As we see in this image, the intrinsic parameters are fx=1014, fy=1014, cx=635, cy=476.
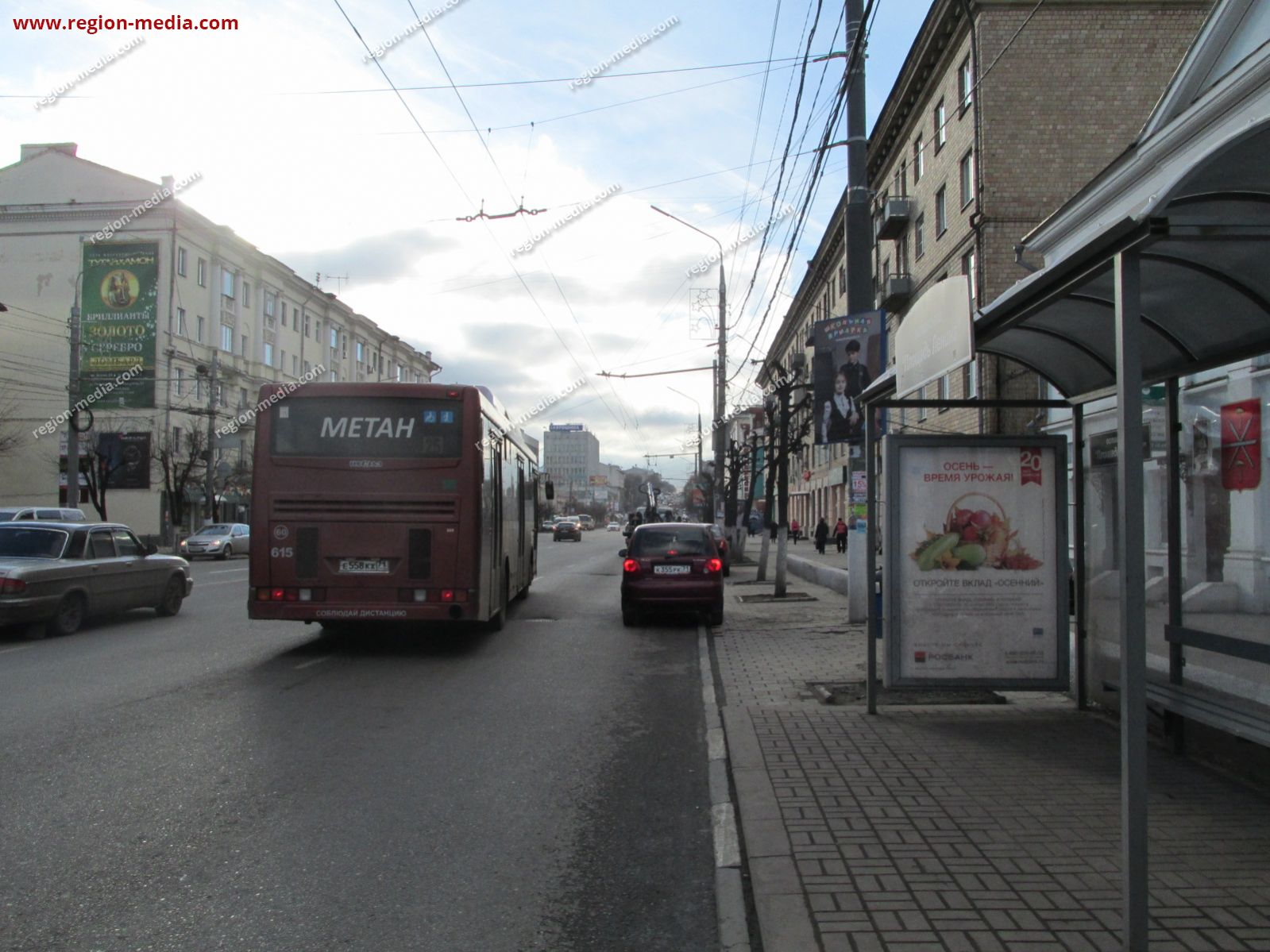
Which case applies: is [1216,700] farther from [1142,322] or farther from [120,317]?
[120,317]

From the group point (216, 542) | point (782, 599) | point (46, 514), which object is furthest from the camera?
point (216, 542)

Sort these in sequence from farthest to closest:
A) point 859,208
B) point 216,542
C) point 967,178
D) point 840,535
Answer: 1. point 840,535
2. point 216,542
3. point 967,178
4. point 859,208

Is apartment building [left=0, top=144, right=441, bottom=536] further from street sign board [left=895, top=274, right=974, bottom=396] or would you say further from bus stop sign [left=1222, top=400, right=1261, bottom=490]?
bus stop sign [left=1222, top=400, right=1261, bottom=490]

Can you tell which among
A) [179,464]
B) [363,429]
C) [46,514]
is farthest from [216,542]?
[363,429]

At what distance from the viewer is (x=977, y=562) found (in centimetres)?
771

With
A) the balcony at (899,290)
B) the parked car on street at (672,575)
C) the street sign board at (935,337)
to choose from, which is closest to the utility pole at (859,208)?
the parked car on street at (672,575)

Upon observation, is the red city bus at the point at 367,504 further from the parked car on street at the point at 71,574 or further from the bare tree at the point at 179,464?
the bare tree at the point at 179,464

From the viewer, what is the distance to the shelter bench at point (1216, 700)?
539cm

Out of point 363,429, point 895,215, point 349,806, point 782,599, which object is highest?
point 895,215

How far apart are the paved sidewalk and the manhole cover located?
29 cm

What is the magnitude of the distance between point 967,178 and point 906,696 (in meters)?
23.3

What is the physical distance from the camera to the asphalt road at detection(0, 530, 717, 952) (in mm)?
3998

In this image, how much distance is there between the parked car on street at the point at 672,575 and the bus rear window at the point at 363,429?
4.48m

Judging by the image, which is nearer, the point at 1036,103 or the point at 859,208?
the point at 859,208
